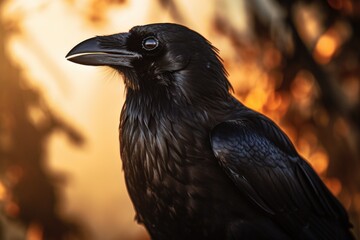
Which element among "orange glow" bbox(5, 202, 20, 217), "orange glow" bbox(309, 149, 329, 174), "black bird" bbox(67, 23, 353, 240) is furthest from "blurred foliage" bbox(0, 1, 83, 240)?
"black bird" bbox(67, 23, 353, 240)

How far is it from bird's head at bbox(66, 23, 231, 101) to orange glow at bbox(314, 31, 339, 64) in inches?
152

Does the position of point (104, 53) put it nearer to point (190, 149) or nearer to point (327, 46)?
point (190, 149)

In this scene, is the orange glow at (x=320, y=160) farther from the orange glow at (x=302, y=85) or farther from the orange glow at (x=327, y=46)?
the orange glow at (x=327, y=46)

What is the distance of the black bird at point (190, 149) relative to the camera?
342 centimetres

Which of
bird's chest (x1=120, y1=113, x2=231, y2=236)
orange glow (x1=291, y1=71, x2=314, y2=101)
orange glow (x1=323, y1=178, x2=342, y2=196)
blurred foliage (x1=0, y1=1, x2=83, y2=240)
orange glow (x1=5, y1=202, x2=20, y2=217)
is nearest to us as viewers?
bird's chest (x1=120, y1=113, x2=231, y2=236)

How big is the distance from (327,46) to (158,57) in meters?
4.25

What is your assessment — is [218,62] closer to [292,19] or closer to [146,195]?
[146,195]

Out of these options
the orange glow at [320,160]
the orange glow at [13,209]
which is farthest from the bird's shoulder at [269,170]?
the orange glow at [13,209]

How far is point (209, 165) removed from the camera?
11.3 ft

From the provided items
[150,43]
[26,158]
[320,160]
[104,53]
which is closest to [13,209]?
[26,158]

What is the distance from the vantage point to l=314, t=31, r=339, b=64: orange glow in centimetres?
724

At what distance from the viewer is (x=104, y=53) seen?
3486 millimetres

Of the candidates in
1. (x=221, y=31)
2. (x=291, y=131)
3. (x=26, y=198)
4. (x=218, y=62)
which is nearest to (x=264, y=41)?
(x=221, y=31)

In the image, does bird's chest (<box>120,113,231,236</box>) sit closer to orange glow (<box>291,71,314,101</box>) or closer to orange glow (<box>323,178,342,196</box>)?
orange glow (<box>291,71,314,101</box>)
